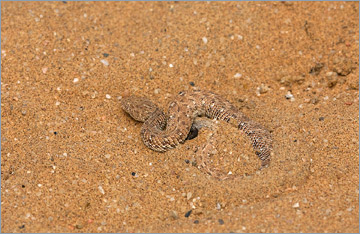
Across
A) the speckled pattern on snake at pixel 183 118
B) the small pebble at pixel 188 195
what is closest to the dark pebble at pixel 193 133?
the speckled pattern on snake at pixel 183 118

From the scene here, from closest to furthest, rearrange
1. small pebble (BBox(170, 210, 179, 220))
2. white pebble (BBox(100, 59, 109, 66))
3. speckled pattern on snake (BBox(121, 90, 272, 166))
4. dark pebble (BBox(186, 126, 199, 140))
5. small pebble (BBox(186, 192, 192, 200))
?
small pebble (BBox(170, 210, 179, 220)), small pebble (BBox(186, 192, 192, 200)), speckled pattern on snake (BBox(121, 90, 272, 166)), dark pebble (BBox(186, 126, 199, 140)), white pebble (BBox(100, 59, 109, 66))

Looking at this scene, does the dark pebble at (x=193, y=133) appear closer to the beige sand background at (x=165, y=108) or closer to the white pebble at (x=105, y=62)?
the beige sand background at (x=165, y=108)

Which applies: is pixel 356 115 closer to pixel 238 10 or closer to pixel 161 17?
pixel 238 10

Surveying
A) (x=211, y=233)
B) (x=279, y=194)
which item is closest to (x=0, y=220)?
(x=211, y=233)

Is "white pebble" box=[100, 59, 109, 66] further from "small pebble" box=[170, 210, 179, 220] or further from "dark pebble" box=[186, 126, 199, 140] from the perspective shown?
"small pebble" box=[170, 210, 179, 220]

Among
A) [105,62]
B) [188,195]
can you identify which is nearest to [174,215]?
[188,195]

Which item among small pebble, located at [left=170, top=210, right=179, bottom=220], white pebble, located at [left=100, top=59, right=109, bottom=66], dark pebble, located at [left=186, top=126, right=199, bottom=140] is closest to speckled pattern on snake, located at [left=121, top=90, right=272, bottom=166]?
dark pebble, located at [left=186, top=126, right=199, bottom=140]
